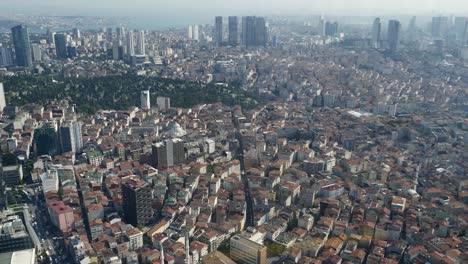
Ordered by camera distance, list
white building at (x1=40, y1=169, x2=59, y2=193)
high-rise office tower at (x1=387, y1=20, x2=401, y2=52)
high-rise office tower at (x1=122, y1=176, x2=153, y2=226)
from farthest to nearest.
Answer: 1. high-rise office tower at (x1=387, y1=20, x2=401, y2=52)
2. white building at (x1=40, y1=169, x2=59, y2=193)
3. high-rise office tower at (x1=122, y1=176, x2=153, y2=226)

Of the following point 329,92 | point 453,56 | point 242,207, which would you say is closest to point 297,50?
point 453,56

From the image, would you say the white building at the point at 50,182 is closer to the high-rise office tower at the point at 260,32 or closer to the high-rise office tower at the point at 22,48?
the high-rise office tower at the point at 22,48

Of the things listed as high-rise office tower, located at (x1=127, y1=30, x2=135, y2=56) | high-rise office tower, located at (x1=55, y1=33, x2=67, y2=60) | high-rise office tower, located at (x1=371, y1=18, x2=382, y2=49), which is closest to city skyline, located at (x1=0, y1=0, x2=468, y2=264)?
high-rise office tower, located at (x1=55, y1=33, x2=67, y2=60)

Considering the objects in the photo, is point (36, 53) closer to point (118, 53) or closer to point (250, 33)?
point (118, 53)

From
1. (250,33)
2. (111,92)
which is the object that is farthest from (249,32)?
(111,92)

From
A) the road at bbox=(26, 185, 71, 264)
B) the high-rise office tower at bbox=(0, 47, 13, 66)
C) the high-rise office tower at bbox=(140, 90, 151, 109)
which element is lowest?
the road at bbox=(26, 185, 71, 264)

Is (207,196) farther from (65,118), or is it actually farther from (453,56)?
(453,56)

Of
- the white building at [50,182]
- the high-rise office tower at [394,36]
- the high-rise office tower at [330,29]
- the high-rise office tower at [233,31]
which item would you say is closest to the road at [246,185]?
the white building at [50,182]

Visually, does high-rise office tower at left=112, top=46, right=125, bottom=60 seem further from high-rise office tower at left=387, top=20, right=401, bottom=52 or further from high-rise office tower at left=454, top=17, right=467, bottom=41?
high-rise office tower at left=454, top=17, right=467, bottom=41
